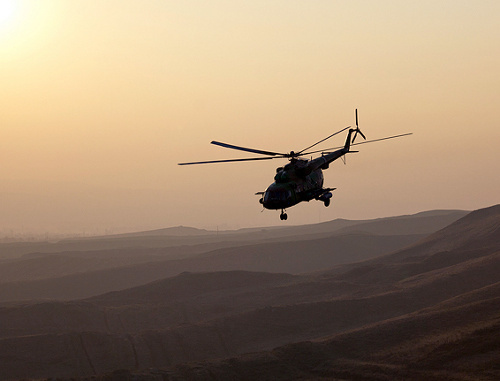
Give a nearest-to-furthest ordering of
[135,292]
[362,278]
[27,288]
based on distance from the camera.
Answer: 1. [362,278]
2. [135,292]
3. [27,288]

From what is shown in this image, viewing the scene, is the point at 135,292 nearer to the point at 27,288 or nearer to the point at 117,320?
the point at 117,320

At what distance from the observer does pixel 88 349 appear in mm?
84500

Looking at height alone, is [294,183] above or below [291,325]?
above

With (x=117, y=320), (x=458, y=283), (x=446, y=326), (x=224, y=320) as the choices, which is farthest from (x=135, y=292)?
(x=446, y=326)

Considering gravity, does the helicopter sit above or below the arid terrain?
above

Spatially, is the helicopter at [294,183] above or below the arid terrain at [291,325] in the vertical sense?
above

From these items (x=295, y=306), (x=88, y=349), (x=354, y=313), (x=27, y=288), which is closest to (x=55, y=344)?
(x=88, y=349)

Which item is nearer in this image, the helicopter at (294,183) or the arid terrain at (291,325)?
the helicopter at (294,183)

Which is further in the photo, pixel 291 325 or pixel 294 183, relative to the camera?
pixel 291 325

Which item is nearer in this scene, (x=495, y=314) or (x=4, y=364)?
(x=495, y=314)

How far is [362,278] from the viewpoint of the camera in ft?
399

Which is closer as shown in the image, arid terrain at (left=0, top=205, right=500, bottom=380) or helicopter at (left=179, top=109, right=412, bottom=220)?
helicopter at (left=179, top=109, right=412, bottom=220)

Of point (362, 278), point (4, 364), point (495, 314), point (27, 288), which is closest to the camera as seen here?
point (495, 314)

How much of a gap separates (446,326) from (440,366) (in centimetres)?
1243
